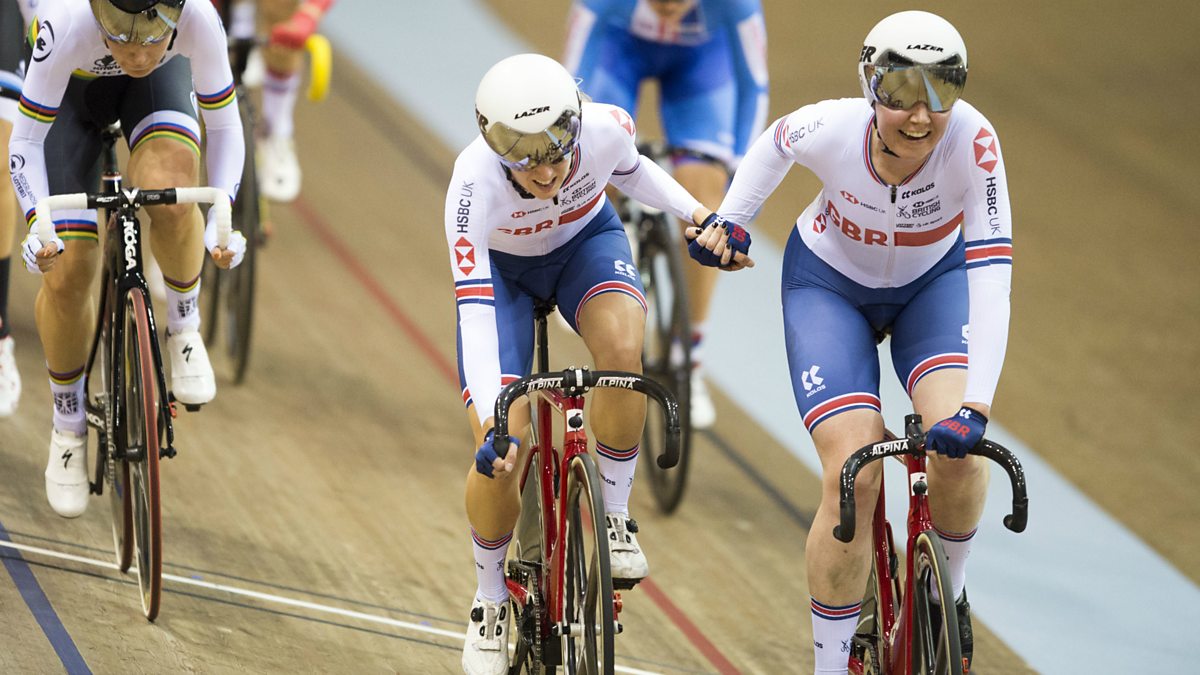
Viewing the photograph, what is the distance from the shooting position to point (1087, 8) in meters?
10.2

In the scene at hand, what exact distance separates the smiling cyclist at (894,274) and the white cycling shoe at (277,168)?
11.7 feet

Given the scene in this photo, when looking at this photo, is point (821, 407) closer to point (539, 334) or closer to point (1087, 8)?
point (539, 334)

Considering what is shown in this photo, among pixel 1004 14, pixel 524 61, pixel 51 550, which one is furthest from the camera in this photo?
pixel 1004 14

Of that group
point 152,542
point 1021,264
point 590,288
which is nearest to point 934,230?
point 590,288

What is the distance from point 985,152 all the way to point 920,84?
0.90ft

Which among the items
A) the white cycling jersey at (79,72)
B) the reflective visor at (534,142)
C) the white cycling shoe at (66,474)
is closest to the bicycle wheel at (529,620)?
the reflective visor at (534,142)

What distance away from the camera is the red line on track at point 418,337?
14.5 ft

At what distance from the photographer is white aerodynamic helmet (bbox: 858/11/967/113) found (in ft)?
10.5

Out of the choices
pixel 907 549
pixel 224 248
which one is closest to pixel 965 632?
pixel 907 549

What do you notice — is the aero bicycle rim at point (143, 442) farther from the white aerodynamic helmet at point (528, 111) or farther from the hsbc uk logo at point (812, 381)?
the hsbc uk logo at point (812, 381)

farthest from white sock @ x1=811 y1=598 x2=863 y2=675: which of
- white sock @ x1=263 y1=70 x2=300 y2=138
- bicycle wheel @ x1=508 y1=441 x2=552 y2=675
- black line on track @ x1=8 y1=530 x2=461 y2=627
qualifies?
white sock @ x1=263 y1=70 x2=300 y2=138

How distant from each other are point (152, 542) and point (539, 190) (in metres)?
1.40

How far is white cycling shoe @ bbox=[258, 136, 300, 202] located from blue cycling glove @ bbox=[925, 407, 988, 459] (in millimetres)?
4218

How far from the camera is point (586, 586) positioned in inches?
136
